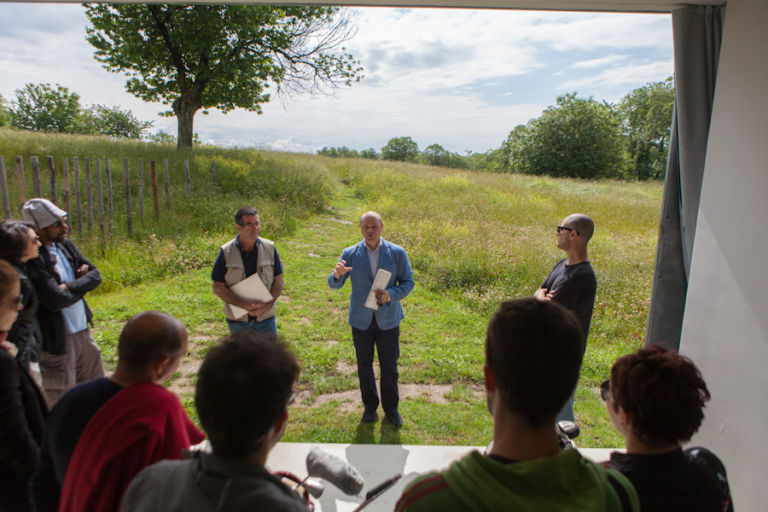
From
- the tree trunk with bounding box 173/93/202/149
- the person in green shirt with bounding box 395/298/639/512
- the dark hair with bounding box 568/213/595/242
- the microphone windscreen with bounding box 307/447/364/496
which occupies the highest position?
the tree trunk with bounding box 173/93/202/149

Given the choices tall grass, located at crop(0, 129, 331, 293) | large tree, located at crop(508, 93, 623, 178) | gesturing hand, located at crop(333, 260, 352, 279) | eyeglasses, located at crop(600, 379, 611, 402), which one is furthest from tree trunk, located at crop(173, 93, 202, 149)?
large tree, located at crop(508, 93, 623, 178)

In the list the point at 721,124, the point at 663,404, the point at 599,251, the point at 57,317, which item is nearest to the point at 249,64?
the point at 599,251

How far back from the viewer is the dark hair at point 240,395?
1014mm

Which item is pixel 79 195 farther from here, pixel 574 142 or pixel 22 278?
pixel 574 142

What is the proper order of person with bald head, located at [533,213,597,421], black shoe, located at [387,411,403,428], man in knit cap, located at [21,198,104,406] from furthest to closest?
black shoe, located at [387,411,403,428] < person with bald head, located at [533,213,597,421] < man in knit cap, located at [21,198,104,406]

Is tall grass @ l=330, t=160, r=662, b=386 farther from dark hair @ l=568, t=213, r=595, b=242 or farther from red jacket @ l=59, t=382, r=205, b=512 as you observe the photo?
red jacket @ l=59, t=382, r=205, b=512

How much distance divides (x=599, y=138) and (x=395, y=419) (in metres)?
48.8

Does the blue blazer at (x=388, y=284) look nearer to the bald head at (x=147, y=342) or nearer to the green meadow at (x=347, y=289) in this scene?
the green meadow at (x=347, y=289)

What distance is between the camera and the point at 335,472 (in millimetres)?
1675

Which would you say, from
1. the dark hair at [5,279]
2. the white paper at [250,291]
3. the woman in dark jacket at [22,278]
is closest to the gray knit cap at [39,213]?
the woman in dark jacket at [22,278]

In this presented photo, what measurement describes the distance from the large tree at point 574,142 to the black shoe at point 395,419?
47954 millimetres

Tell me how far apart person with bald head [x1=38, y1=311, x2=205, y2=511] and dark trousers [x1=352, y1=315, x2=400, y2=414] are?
82.5 inches

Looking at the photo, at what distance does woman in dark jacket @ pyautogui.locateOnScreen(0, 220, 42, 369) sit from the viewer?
2475 millimetres

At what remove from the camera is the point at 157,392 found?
55.7 inches
